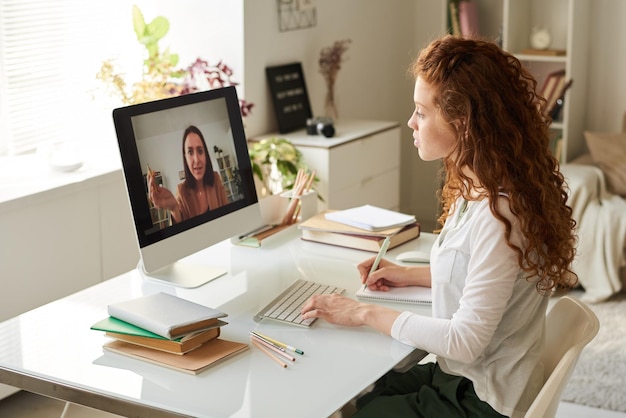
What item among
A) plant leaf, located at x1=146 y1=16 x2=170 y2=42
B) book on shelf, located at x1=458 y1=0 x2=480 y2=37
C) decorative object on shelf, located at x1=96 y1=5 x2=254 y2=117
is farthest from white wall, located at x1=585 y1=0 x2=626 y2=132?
plant leaf, located at x1=146 y1=16 x2=170 y2=42

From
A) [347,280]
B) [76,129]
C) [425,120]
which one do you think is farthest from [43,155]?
[425,120]

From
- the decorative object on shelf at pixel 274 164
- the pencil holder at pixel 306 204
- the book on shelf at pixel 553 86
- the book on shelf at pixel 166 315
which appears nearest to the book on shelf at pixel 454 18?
the book on shelf at pixel 553 86

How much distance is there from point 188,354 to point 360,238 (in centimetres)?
82

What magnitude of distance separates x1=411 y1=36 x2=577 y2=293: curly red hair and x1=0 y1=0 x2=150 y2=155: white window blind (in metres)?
2.04

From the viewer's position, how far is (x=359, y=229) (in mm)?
2445

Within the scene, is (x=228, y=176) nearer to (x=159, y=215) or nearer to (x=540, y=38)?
(x=159, y=215)

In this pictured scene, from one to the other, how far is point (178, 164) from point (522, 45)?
10.6ft

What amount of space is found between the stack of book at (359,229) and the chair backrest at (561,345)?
57cm

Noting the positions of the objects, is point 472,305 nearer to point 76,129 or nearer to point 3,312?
point 3,312

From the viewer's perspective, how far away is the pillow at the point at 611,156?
4.21m

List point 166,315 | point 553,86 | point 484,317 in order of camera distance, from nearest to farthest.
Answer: point 484,317 → point 166,315 → point 553,86

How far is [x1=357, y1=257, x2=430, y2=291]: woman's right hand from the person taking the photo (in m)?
2.09

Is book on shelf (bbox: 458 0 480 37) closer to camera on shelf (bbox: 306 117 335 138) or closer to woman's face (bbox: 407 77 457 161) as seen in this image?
camera on shelf (bbox: 306 117 335 138)

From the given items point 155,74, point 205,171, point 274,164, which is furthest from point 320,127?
point 205,171
